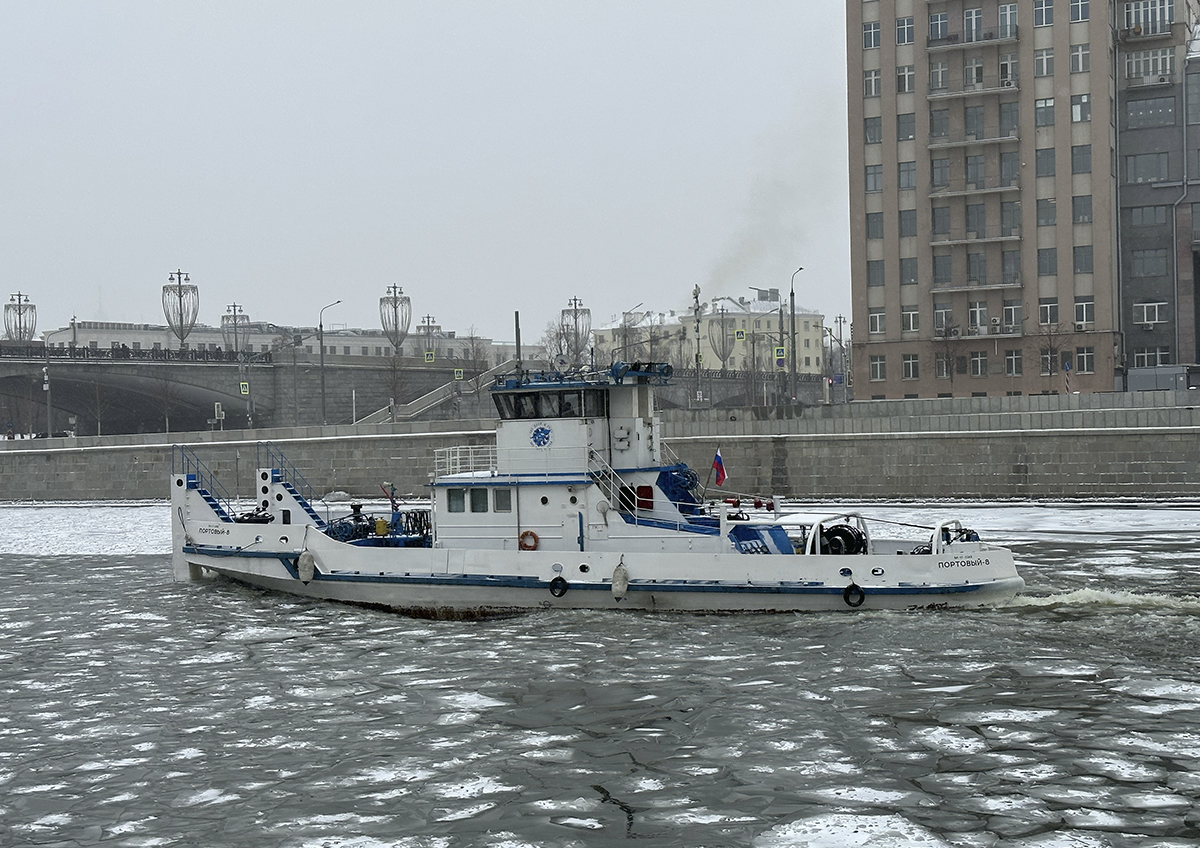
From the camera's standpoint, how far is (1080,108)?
205 feet

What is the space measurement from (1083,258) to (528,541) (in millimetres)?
50183

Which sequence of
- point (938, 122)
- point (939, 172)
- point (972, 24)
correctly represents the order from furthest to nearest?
point (938, 122) < point (939, 172) < point (972, 24)

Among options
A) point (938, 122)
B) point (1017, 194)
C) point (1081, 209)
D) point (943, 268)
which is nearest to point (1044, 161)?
point (1017, 194)

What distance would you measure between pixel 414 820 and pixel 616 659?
6.93 m

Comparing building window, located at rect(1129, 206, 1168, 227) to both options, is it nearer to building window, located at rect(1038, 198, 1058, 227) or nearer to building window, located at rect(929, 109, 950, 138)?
building window, located at rect(1038, 198, 1058, 227)

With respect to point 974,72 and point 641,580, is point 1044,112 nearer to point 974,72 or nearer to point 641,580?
point 974,72

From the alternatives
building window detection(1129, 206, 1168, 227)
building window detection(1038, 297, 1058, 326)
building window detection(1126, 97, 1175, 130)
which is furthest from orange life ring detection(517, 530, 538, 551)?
building window detection(1126, 97, 1175, 130)

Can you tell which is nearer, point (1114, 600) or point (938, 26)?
point (1114, 600)

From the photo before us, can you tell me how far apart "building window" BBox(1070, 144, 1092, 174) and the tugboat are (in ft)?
154

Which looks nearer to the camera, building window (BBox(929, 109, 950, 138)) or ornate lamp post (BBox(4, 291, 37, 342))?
building window (BBox(929, 109, 950, 138))

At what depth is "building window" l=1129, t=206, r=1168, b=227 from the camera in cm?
6694

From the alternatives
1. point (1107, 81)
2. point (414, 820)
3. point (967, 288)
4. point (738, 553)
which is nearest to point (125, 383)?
point (967, 288)

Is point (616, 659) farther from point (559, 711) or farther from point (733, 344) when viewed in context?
point (733, 344)

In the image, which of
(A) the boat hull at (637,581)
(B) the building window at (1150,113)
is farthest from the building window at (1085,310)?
(A) the boat hull at (637,581)
